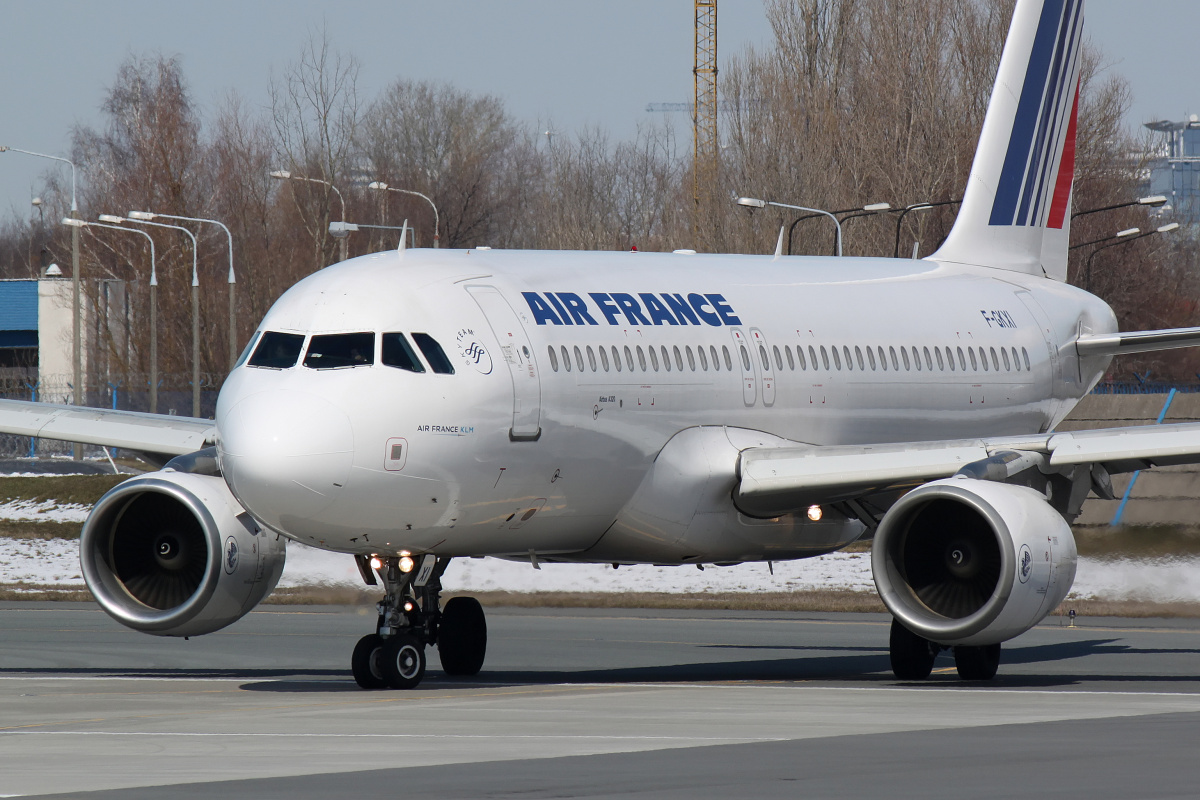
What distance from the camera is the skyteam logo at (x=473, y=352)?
18281mm

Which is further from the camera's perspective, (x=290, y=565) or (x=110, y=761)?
(x=290, y=565)

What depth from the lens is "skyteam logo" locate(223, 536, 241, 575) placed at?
19453 millimetres

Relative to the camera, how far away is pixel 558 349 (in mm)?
19344

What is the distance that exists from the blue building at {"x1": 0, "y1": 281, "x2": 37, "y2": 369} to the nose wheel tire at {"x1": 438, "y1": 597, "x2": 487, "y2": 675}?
89351 millimetres

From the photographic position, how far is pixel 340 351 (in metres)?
17.9

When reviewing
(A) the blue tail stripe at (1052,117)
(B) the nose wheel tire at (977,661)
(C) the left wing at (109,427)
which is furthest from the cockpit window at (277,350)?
(A) the blue tail stripe at (1052,117)

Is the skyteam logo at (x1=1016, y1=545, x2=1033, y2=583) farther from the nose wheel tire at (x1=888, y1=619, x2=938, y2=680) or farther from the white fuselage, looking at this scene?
the white fuselage

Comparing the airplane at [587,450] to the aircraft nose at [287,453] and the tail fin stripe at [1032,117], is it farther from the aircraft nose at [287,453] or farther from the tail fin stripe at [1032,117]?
the tail fin stripe at [1032,117]

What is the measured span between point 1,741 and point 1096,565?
20.3 m

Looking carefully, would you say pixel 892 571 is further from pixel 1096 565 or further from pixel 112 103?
pixel 112 103

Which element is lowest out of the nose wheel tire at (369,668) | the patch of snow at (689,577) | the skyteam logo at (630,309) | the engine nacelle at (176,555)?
the patch of snow at (689,577)

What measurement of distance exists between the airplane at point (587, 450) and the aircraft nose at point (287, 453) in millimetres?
25

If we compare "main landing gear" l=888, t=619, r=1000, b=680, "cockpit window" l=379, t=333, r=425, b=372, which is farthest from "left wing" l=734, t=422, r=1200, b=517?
"cockpit window" l=379, t=333, r=425, b=372

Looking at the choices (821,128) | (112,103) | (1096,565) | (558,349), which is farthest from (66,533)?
(112,103)
